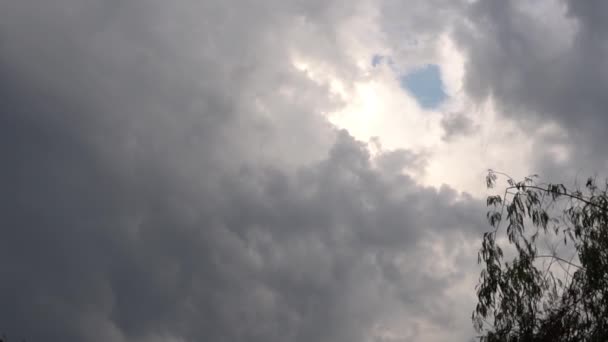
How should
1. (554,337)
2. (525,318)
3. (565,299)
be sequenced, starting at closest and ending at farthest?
(554,337), (565,299), (525,318)

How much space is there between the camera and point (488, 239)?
1634 centimetres

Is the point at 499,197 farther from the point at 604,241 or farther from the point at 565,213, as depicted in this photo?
the point at 604,241

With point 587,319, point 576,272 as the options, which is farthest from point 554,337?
point 576,272

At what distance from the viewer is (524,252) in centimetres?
1606

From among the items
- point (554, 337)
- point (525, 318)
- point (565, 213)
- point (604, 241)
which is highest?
point (565, 213)

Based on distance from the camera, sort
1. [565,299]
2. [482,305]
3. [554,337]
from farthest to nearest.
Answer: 1. [482,305]
2. [565,299]
3. [554,337]

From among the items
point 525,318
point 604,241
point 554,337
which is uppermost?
point 604,241

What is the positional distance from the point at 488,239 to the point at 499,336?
2.42 metres

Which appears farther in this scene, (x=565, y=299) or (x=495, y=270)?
(x=495, y=270)

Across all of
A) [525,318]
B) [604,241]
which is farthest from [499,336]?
[604,241]

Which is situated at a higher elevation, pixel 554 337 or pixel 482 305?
pixel 482 305

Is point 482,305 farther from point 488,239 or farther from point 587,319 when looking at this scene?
point 587,319

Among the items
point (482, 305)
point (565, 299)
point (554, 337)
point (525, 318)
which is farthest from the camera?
point (482, 305)

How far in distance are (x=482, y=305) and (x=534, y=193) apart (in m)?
2.98
